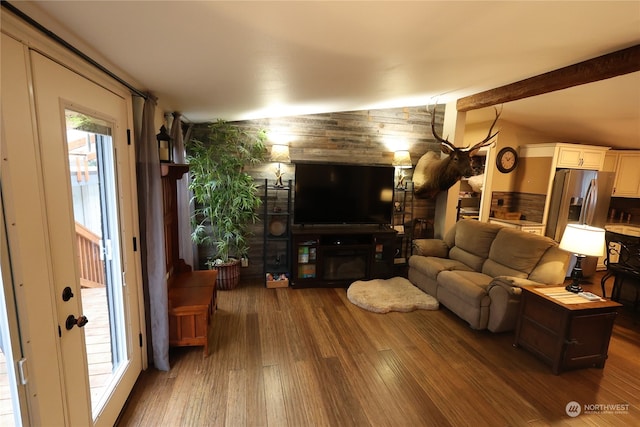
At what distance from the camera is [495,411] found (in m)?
2.15

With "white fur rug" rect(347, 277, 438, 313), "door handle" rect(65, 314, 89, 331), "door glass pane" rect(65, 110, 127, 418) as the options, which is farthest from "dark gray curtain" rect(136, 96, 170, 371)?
"white fur rug" rect(347, 277, 438, 313)

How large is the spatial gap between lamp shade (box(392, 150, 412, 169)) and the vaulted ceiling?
1.36 metres

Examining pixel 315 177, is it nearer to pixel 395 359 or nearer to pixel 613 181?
pixel 395 359

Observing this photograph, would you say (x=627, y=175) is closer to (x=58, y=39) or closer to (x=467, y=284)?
(x=467, y=284)

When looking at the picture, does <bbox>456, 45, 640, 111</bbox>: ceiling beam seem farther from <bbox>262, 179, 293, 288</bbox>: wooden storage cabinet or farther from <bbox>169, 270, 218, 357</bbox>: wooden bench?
<bbox>169, 270, 218, 357</bbox>: wooden bench

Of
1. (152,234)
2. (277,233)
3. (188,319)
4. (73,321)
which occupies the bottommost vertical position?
(188,319)

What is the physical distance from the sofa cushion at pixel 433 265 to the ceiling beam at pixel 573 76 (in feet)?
6.86

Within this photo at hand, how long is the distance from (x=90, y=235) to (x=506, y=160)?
19.2ft

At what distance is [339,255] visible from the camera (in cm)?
439

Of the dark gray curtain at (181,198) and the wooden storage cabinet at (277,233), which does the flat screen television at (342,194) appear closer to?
the wooden storage cabinet at (277,233)

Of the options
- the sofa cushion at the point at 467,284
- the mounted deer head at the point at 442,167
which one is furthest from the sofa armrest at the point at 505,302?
the mounted deer head at the point at 442,167

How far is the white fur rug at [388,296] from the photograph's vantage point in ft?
12.1

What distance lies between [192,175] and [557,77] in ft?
13.3

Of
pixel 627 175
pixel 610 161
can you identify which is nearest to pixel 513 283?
pixel 610 161
